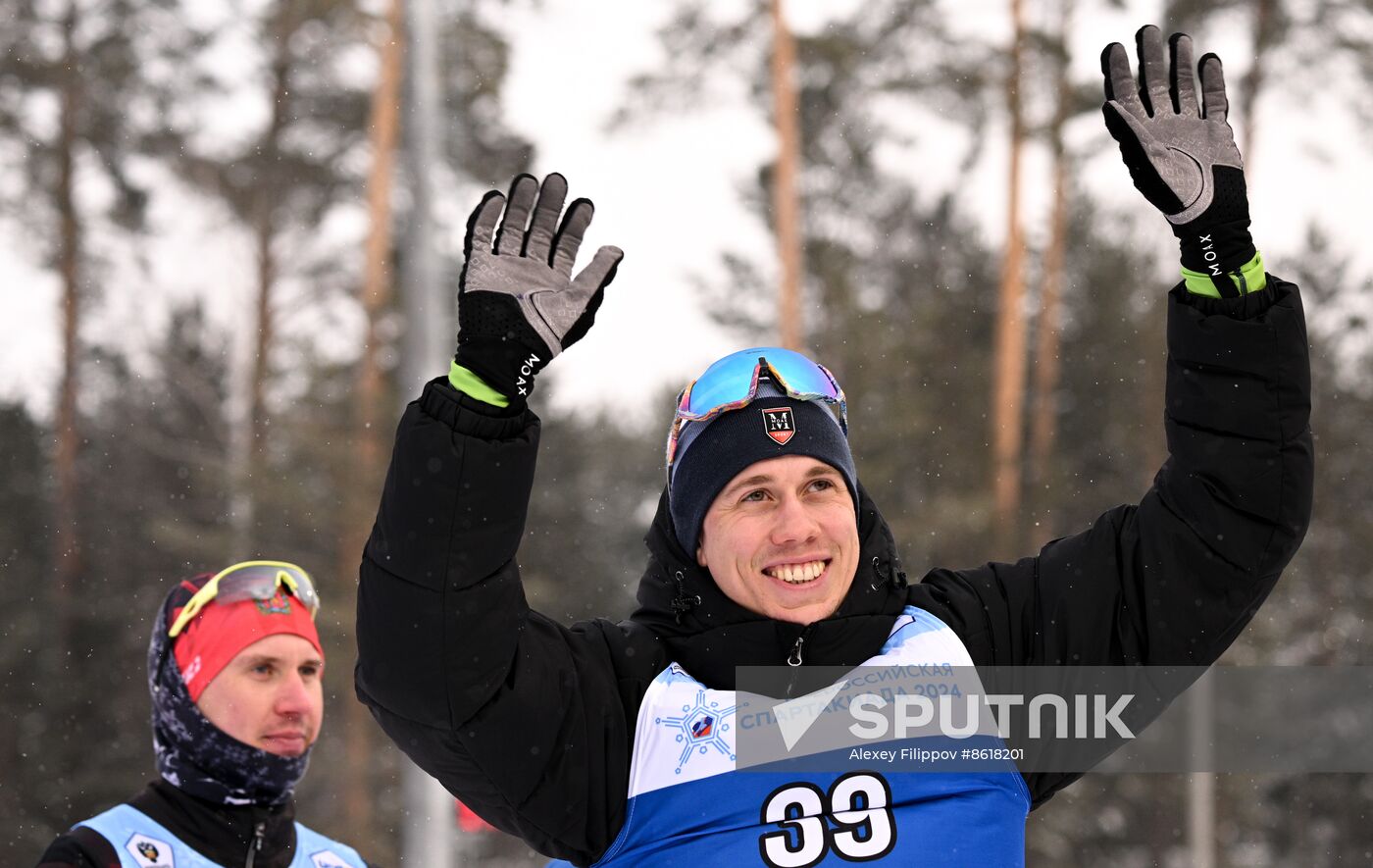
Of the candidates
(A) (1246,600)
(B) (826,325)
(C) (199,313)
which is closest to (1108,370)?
(B) (826,325)

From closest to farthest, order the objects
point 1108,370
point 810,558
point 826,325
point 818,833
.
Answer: point 818,833 → point 810,558 → point 826,325 → point 1108,370

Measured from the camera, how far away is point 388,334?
17609 millimetres

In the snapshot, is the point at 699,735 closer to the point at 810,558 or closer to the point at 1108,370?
the point at 810,558

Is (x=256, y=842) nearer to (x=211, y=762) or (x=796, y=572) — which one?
(x=211, y=762)

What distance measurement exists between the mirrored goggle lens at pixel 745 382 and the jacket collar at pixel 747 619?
0.24m

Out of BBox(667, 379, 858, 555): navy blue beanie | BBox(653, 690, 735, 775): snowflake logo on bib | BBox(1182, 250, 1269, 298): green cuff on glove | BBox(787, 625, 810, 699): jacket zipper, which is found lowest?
BBox(653, 690, 735, 775): snowflake logo on bib

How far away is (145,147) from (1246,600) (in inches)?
678

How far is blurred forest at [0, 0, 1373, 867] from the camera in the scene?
53.5 feet

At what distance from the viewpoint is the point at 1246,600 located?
2.82 m

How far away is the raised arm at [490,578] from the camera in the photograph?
2.45 metres

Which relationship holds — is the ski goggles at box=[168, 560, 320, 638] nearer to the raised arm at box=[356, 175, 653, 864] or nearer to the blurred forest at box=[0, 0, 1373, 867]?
the raised arm at box=[356, 175, 653, 864]

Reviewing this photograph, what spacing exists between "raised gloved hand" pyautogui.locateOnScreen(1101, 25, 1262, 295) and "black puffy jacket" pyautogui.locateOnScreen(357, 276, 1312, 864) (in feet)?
0.37

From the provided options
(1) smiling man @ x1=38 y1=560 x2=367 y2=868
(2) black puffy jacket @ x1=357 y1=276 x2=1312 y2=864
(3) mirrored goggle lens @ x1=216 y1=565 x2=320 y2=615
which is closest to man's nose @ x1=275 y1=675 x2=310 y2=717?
(1) smiling man @ x1=38 y1=560 x2=367 y2=868

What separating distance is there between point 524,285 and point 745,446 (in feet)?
1.93
